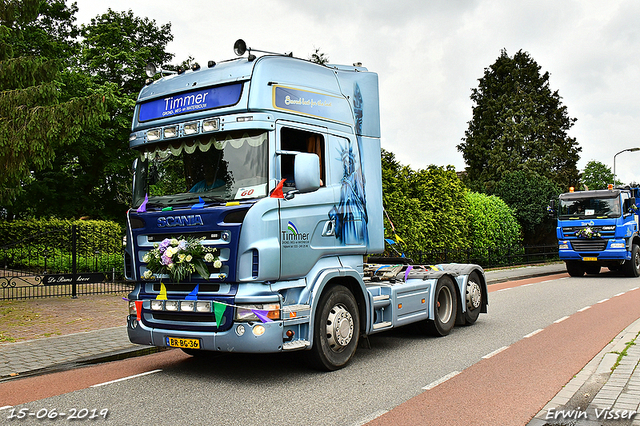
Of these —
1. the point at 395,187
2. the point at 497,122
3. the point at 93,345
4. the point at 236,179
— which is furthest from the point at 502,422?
the point at 497,122

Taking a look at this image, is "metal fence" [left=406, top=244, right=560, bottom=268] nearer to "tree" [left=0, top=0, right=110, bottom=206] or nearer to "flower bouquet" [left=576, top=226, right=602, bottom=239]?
"flower bouquet" [left=576, top=226, right=602, bottom=239]

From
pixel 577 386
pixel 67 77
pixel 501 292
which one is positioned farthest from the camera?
pixel 67 77

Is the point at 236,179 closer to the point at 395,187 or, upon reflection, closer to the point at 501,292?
the point at 501,292

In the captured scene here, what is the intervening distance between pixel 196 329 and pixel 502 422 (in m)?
3.22

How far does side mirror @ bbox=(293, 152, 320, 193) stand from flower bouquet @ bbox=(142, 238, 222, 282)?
1180 millimetres

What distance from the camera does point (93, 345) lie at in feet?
26.7

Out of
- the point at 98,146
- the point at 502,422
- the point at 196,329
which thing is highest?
the point at 98,146

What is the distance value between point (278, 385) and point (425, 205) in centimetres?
1751

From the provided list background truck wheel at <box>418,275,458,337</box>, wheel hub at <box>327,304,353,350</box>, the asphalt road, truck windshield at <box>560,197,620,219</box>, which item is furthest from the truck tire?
wheel hub at <box>327,304,353,350</box>

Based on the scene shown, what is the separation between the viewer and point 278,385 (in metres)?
6.00

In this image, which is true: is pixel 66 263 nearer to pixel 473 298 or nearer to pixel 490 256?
pixel 473 298

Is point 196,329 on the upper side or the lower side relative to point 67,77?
lower

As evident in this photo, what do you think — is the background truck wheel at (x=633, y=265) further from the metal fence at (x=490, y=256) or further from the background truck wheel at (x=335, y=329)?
the background truck wheel at (x=335, y=329)

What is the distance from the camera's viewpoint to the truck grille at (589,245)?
65.2ft
